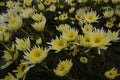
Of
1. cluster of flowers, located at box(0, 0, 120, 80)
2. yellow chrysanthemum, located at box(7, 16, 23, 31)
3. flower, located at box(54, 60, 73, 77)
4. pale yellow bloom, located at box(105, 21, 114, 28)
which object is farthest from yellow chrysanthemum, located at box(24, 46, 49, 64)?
pale yellow bloom, located at box(105, 21, 114, 28)

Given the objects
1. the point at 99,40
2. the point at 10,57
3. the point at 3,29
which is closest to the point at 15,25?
the point at 3,29

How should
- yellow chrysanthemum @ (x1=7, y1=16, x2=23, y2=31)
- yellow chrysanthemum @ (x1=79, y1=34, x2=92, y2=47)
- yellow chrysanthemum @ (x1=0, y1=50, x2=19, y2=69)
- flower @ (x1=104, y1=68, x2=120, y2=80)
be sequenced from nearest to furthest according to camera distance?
yellow chrysanthemum @ (x1=79, y1=34, x2=92, y2=47), flower @ (x1=104, y1=68, x2=120, y2=80), yellow chrysanthemum @ (x1=0, y1=50, x2=19, y2=69), yellow chrysanthemum @ (x1=7, y1=16, x2=23, y2=31)

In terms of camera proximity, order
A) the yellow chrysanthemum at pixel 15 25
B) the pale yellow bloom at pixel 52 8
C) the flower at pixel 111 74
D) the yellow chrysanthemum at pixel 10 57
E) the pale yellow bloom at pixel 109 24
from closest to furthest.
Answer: the flower at pixel 111 74 → the yellow chrysanthemum at pixel 10 57 → the yellow chrysanthemum at pixel 15 25 → the pale yellow bloom at pixel 109 24 → the pale yellow bloom at pixel 52 8

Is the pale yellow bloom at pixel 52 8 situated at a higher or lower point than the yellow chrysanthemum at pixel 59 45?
lower

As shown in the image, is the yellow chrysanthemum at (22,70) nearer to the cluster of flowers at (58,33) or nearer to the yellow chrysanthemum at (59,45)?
the cluster of flowers at (58,33)

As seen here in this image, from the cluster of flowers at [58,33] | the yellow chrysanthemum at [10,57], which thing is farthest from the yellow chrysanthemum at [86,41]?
the yellow chrysanthemum at [10,57]

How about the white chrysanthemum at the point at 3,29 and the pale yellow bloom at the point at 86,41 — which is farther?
the white chrysanthemum at the point at 3,29

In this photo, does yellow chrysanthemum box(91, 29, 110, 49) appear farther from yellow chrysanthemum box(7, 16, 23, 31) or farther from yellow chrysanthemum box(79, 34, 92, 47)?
yellow chrysanthemum box(7, 16, 23, 31)

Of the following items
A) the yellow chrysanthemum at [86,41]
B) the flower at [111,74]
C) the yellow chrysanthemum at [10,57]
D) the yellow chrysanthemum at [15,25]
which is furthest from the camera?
the yellow chrysanthemum at [15,25]
